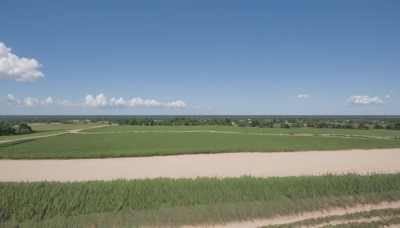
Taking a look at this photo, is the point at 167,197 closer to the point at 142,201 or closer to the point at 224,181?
the point at 142,201

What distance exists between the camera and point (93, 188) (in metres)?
12.7

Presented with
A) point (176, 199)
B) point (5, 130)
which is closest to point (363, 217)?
point (176, 199)

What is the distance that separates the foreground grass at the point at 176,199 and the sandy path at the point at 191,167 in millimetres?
3678

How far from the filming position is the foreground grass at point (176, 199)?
10.8 metres

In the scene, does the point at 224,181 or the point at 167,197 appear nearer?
the point at 167,197

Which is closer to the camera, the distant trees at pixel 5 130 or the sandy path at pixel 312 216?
the sandy path at pixel 312 216

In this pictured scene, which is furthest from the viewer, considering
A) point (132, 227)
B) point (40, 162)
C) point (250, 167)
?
point (40, 162)

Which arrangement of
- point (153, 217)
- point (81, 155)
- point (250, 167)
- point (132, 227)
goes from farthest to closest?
point (81, 155) → point (250, 167) → point (153, 217) → point (132, 227)

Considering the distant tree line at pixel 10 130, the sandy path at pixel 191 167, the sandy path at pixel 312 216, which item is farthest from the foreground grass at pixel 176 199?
the distant tree line at pixel 10 130

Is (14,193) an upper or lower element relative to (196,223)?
upper

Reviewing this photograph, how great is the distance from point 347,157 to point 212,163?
1454cm

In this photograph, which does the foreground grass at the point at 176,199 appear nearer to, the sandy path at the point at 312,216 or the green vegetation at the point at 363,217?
the sandy path at the point at 312,216

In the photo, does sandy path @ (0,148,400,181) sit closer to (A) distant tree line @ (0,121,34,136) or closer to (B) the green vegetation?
(B) the green vegetation

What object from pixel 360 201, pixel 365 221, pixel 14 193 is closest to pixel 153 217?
pixel 14 193
